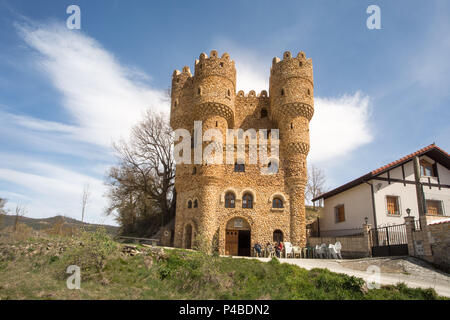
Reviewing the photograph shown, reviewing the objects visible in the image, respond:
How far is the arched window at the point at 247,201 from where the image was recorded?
69.1ft

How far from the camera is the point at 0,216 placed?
2931cm

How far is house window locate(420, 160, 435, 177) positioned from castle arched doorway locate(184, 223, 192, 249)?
1606cm

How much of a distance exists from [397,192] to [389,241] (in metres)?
4.70

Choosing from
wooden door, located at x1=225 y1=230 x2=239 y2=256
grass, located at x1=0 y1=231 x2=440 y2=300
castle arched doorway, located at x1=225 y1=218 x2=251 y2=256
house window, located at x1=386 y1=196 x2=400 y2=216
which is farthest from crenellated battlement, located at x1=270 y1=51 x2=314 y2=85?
grass, located at x1=0 y1=231 x2=440 y2=300

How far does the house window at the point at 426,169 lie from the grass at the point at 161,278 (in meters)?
13.3

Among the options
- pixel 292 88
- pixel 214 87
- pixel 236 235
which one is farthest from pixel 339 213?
pixel 214 87

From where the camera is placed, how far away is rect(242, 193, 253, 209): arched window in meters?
21.1

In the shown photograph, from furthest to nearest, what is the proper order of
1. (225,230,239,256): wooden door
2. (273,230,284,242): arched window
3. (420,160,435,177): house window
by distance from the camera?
(273,230,284,242): arched window, (225,230,239,256): wooden door, (420,160,435,177): house window

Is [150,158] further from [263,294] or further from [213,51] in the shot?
[263,294]

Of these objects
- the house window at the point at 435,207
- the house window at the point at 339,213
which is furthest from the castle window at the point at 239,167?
the house window at the point at 435,207

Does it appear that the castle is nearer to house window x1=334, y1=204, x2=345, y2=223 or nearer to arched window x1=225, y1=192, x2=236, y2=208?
arched window x1=225, y1=192, x2=236, y2=208

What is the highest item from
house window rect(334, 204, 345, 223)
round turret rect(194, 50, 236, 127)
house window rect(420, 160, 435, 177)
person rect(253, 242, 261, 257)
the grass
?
round turret rect(194, 50, 236, 127)

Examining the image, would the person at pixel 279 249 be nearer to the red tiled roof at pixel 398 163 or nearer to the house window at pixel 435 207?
the red tiled roof at pixel 398 163
